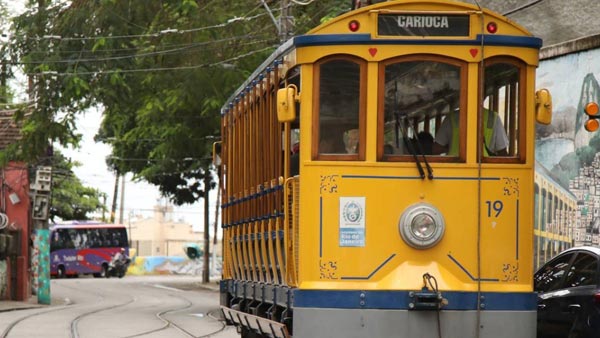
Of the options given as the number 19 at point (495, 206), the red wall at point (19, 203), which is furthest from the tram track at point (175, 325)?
the number 19 at point (495, 206)

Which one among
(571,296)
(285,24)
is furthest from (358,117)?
(285,24)

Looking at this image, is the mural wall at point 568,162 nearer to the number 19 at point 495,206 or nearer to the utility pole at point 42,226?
the number 19 at point 495,206

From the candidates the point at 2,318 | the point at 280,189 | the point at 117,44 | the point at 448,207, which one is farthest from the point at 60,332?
the point at 448,207

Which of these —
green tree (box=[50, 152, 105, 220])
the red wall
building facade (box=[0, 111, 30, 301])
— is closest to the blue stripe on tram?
building facade (box=[0, 111, 30, 301])

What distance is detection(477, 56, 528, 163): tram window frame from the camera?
1187 centimetres

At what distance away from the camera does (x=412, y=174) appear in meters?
11.7

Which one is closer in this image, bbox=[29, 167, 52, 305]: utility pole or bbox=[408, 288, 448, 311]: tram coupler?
bbox=[408, 288, 448, 311]: tram coupler

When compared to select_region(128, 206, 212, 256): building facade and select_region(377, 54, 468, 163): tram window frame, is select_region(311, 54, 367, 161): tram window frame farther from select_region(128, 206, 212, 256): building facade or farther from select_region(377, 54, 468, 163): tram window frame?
select_region(128, 206, 212, 256): building facade

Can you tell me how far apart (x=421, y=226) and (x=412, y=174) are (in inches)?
17.8

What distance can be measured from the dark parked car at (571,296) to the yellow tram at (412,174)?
56 centimetres

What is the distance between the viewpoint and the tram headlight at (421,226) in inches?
457

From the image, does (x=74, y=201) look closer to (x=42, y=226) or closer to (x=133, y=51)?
(x=42, y=226)

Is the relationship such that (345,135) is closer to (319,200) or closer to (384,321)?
(319,200)

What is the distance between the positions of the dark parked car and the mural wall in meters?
6.77
